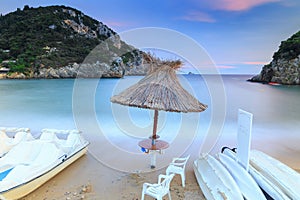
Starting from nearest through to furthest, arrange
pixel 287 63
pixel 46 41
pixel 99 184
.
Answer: pixel 99 184, pixel 287 63, pixel 46 41

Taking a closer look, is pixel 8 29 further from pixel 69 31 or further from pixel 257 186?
pixel 257 186

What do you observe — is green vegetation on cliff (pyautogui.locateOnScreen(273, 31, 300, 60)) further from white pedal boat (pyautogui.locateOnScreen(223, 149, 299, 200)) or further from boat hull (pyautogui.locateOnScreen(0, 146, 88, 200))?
boat hull (pyautogui.locateOnScreen(0, 146, 88, 200))

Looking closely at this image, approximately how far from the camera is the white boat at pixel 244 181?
8.20 feet

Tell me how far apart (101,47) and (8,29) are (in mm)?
30656

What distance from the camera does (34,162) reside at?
3.65 m

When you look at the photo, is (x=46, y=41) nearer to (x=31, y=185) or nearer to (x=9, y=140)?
(x=9, y=140)

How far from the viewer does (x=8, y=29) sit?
3469 centimetres

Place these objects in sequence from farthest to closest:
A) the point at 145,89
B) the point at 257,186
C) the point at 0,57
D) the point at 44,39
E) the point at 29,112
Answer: the point at 44,39 < the point at 0,57 < the point at 29,112 < the point at 145,89 < the point at 257,186

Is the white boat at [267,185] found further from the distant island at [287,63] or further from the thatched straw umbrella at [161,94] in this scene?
the distant island at [287,63]

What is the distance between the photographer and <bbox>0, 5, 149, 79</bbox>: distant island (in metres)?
28.8

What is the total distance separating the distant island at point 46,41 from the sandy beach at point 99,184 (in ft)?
69.7

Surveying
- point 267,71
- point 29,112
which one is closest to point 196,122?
point 29,112

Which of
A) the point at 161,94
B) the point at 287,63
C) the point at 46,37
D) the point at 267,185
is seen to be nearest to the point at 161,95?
the point at 161,94

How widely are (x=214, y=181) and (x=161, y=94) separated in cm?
150
